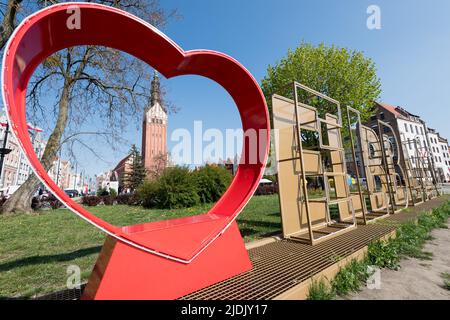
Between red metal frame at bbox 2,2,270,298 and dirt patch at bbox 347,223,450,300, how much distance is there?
177 centimetres

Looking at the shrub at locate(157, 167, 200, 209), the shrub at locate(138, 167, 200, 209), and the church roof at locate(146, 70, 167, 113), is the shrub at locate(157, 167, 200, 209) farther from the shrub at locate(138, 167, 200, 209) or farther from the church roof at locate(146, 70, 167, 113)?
the church roof at locate(146, 70, 167, 113)

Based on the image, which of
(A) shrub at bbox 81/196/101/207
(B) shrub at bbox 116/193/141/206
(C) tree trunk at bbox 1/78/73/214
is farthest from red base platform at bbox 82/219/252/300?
(A) shrub at bbox 81/196/101/207

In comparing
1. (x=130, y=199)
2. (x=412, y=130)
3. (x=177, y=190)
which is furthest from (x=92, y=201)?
(x=412, y=130)

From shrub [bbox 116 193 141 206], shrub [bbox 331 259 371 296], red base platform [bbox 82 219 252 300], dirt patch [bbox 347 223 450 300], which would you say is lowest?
dirt patch [bbox 347 223 450 300]

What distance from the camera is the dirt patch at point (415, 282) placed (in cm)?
250

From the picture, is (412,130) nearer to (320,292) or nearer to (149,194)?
(149,194)

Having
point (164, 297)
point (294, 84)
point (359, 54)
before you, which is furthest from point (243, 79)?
point (359, 54)

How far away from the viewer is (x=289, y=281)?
2.38 m

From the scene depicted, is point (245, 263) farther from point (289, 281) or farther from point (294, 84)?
point (294, 84)

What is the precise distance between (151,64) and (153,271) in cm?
217

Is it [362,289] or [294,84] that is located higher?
[294,84]

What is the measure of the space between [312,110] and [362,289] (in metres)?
3.85

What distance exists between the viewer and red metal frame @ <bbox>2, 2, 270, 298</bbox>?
171 cm
